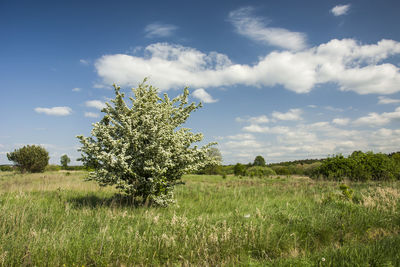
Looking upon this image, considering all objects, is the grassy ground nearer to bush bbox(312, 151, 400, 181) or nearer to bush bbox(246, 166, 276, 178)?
bush bbox(312, 151, 400, 181)

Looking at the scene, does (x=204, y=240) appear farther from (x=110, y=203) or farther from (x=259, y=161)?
(x=259, y=161)

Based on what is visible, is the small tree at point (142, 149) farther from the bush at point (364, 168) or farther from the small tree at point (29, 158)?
the small tree at point (29, 158)

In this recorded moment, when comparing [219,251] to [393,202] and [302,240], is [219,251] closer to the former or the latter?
[302,240]

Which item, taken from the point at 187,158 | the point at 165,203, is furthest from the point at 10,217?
the point at 187,158

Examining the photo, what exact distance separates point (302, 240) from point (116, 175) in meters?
5.54

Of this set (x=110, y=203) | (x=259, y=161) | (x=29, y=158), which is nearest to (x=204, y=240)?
(x=110, y=203)

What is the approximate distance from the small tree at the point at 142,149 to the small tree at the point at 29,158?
3571 cm

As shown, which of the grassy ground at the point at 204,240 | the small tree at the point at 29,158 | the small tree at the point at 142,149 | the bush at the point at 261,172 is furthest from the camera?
the small tree at the point at 29,158

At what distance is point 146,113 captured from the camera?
8250mm

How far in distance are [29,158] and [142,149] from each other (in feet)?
122

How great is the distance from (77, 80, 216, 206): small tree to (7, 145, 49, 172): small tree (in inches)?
1406

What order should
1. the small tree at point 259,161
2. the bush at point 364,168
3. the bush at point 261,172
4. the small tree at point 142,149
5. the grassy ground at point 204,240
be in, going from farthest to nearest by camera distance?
the small tree at point 259,161 → the bush at point 261,172 → the bush at point 364,168 → the small tree at point 142,149 → the grassy ground at point 204,240

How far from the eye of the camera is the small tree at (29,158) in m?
36.2

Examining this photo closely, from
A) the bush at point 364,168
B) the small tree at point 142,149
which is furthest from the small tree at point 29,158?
the bush at point 364,168
